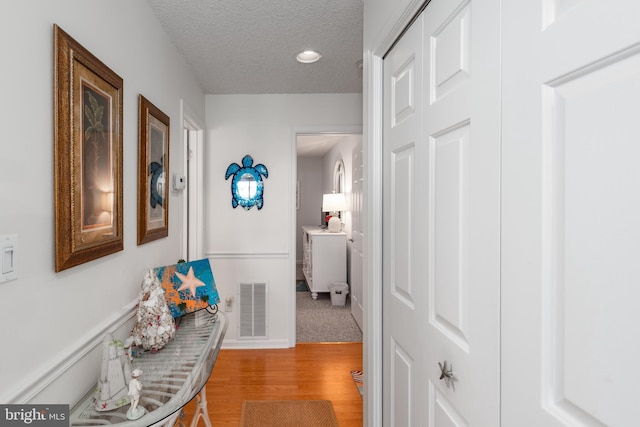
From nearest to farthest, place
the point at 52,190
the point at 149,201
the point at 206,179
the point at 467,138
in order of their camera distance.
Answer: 1. the point at 467,138
2. the point at 52,190
3. the point at 149,201
4. the point at 206,179

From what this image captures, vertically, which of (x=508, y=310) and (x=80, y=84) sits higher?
(x=80, y=84)

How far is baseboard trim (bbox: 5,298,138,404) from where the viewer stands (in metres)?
1.01

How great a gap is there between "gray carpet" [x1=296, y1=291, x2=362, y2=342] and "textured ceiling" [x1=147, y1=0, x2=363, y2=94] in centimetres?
251

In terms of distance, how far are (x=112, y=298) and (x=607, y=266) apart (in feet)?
5.60

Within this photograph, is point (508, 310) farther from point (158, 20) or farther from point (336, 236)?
point (336, 236)

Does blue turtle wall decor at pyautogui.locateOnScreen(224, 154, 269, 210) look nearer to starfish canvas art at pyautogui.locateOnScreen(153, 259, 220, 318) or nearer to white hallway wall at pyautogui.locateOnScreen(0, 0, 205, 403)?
starfish canvas art at pyautogui.locateOnScreen(153, 259, 220, 318)

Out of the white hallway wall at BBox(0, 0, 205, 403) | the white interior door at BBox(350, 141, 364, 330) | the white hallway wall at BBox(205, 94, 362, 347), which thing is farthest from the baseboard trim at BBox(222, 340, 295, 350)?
the white hallway wall at BBox(0, 0, 205, 403)

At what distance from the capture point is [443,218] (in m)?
1.10

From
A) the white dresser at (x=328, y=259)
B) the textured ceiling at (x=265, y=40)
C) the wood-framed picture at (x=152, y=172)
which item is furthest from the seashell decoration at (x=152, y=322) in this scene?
the white dresser at (x=328, y=259)

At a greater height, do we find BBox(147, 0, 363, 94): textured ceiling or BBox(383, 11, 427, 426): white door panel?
BBox(147, 0, 363, 94): textured ceiling

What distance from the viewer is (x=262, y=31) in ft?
7.48

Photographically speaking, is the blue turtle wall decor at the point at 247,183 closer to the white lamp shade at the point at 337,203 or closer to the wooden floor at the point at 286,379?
the wooden floor at the point at 286,379

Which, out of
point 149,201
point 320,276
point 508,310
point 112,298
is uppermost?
point 149,201

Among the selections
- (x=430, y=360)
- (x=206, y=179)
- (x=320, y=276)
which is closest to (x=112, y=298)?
(x=430, y=360)
